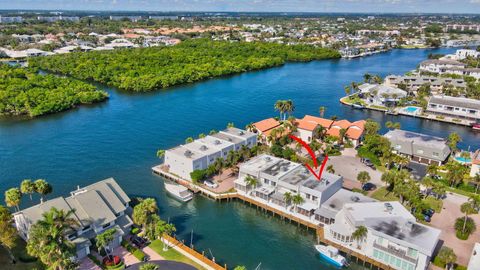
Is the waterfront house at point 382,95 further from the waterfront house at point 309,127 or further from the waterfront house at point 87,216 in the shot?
the waterfront house at point 87,216

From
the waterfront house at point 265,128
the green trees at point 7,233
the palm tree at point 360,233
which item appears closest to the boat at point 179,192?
the green trees at point 7,233

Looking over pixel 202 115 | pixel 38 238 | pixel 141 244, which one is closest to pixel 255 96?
pixel 202 115

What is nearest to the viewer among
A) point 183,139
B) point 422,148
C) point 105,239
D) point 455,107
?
point 105,239

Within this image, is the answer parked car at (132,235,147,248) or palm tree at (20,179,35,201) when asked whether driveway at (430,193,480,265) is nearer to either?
parked car at (132,235,147,248)

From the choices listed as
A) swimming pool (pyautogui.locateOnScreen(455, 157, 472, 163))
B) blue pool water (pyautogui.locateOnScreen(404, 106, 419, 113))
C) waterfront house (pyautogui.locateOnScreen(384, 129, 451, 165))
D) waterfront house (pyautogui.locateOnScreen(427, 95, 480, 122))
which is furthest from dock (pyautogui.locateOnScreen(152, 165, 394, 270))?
waterfront house (pyautogui.locateOnScreen(427, 95, 480, 122))

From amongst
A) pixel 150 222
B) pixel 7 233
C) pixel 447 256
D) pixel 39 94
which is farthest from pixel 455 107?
pixel 39 94

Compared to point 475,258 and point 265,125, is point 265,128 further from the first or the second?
point 475,258

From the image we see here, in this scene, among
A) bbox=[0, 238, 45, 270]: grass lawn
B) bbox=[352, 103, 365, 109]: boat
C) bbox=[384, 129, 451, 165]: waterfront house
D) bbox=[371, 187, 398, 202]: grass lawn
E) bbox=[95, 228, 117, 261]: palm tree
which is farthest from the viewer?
bbox=[352, 103, 365, 109]: boat
